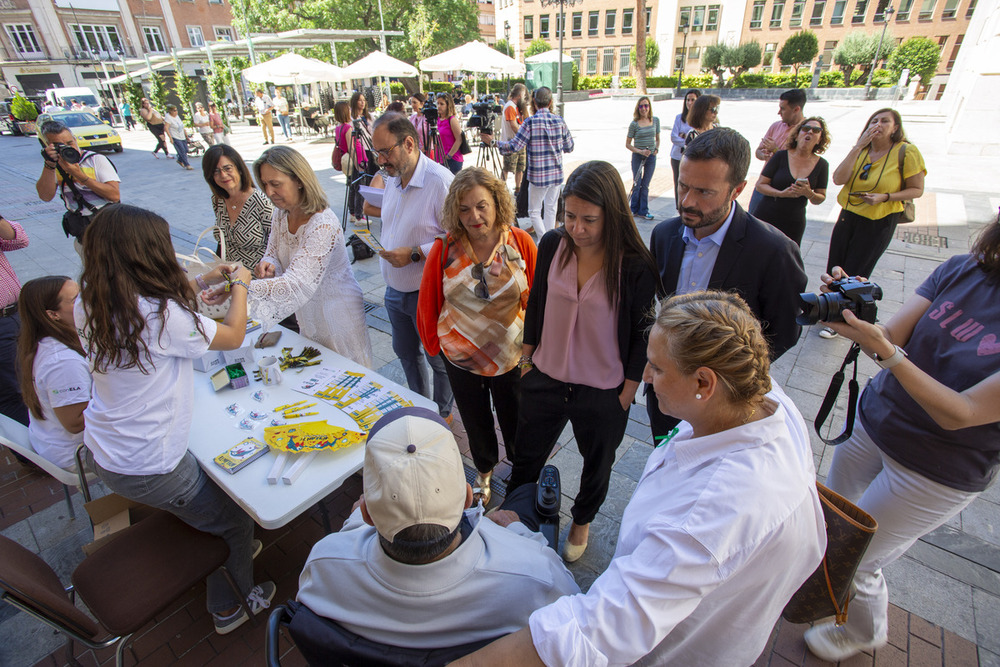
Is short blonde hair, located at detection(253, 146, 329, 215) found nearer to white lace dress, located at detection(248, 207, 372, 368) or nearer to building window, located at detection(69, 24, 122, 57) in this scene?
white lace dress, located at detection(248, 207, 372, 368)

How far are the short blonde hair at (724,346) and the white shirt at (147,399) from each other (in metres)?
1.78

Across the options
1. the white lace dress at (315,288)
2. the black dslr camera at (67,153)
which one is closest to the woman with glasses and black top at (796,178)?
the white lace dress at (315,288)

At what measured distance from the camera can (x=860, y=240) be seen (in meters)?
3.83

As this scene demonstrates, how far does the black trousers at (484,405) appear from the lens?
2.53m

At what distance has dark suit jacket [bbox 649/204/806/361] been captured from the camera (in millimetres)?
1881

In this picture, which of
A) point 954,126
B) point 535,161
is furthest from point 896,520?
point 954,126

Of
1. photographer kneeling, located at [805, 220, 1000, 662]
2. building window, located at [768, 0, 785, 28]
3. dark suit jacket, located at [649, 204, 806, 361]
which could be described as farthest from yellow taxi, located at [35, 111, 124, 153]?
building window, located at [768, 0, 785, 28]

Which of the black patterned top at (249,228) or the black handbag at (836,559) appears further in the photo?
the black patterned top at (249,228)

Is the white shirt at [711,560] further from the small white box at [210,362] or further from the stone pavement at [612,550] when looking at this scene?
the small white box at [210,362]

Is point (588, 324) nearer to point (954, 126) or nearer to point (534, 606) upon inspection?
point (534, 606)

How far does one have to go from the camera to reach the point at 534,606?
119cm

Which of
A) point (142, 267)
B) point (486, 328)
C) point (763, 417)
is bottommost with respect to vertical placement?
point (486, 328)

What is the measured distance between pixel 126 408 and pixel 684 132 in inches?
254

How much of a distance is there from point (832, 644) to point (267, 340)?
321 centimetres
